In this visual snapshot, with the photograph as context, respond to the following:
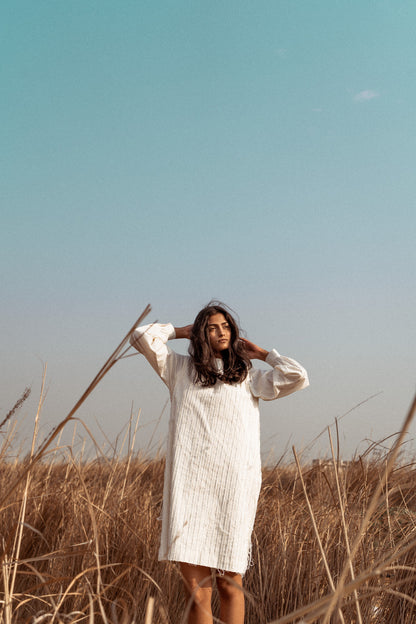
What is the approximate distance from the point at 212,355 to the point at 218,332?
145 mm

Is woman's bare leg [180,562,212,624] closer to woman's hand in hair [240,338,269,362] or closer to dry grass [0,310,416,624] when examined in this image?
dry grass [0,310,416,624]

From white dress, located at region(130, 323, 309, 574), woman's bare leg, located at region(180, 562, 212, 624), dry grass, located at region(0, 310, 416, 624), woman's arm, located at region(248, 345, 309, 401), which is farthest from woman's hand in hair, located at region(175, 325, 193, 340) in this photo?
woman's bare leg, located at region(180, 562, 212, 624)

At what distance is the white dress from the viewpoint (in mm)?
2820

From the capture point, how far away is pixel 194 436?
300cm

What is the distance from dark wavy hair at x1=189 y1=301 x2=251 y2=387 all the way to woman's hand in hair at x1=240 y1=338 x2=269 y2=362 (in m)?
0.13

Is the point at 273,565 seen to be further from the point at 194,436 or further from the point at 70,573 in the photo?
the point at 70,573

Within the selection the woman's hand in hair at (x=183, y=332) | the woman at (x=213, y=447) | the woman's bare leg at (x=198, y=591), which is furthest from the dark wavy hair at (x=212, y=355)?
the woman's bare leg at (x=198, y=591)

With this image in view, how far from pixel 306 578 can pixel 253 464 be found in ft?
1.89

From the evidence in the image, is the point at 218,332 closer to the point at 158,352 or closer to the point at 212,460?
the point at 158,352

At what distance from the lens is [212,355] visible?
315cm

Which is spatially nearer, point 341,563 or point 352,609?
point 352,609

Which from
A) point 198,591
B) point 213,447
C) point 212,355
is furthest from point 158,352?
point 198,591

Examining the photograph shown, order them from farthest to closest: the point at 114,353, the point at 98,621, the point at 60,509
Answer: the point at 60,509 → the point at 98,621 → the point at 114,353


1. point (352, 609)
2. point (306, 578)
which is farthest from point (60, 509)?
point (352, 609)
